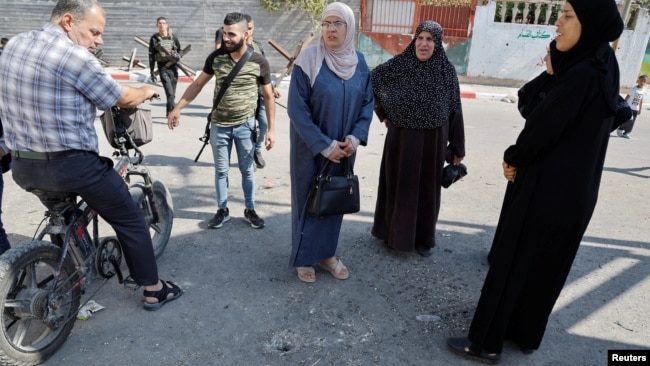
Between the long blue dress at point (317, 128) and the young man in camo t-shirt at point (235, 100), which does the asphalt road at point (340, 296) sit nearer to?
the long blue dress at point (317, 128)

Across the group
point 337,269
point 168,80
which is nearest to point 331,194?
point 337,269

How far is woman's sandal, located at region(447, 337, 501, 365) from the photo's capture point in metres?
2.64

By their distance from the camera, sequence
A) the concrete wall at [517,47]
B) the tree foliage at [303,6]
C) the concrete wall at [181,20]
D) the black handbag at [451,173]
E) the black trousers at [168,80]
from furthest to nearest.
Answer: the concrete wall at [181,20] → the tree foliage at [303,6] → the concrete wall at [517,47] → the black trousers at [168,80] → the black handbag at [451,173]

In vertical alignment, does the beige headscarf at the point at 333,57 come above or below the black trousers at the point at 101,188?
above

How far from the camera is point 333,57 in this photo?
3.06 m

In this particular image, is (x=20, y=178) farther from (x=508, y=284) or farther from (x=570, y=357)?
(x=570, y=357)

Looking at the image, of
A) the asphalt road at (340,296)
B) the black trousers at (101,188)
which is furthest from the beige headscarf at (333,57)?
the asphalt road at (340,296)

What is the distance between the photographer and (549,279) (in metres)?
2.48

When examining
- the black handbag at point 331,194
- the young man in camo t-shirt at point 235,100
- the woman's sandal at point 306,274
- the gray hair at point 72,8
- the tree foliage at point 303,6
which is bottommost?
the woman's sandal at point 306,274

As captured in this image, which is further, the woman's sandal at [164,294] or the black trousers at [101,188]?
the woman's sandal at [164,294]

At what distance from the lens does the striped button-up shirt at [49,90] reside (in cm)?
223

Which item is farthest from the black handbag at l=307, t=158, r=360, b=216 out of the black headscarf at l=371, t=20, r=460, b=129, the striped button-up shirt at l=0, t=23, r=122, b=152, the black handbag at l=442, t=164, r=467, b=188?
the striped button-up shirt at l=0, t=23, r=122, b=152

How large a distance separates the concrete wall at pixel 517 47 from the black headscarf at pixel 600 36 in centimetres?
1146

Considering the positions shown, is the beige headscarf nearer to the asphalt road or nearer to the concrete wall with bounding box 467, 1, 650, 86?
the asphalt road
